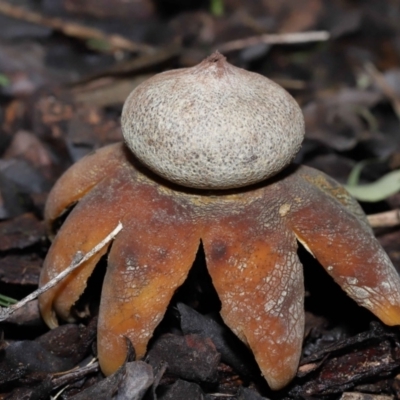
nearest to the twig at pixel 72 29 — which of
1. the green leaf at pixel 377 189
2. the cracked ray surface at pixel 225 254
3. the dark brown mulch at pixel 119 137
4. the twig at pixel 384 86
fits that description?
the dark brown mulch at pixel 119 137

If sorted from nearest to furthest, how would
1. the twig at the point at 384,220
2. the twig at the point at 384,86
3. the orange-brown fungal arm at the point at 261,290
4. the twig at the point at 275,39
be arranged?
the orange-brown fungal arm at the point at 261,290 → the twig at the point at 384,220 → the twig at the point at 384,86 → the twig at the point at 275,39

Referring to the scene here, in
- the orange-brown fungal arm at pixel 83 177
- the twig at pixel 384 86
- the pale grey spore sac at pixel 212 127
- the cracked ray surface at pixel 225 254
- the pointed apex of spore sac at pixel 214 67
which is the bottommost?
the twig at pixel 384 86

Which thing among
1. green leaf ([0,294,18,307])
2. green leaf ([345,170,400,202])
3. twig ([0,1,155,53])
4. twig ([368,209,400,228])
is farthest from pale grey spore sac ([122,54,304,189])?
twig ([0,1,155,53])

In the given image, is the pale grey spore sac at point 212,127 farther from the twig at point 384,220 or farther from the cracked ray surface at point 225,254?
the twig at point 384,220

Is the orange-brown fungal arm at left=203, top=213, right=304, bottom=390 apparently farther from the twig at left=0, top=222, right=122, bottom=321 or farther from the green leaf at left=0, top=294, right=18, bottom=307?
the green leaf at left=0, top=294, right=18, bottom=307

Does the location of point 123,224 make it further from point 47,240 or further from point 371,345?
point 371,345
